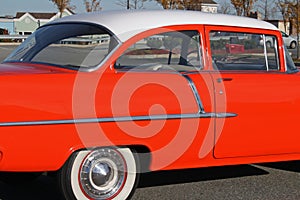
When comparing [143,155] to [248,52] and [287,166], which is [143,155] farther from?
[287,166]

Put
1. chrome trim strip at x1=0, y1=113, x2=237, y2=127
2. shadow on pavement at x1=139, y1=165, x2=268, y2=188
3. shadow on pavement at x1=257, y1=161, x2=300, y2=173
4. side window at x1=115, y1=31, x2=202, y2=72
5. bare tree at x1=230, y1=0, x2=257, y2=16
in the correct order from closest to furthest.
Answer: chrome trim strip at x1=0, y1=113, x2=237, y2=127, side window at x1=115, y1=31, x2=202, y2=72, shadow on pavement at x1=139, y1=165, x2=268, y2=188, shadow on pavement at x1=257, y1=161, x2=300, y2=173, bare tree at x1=230, y1=0, x2=257, y2=16

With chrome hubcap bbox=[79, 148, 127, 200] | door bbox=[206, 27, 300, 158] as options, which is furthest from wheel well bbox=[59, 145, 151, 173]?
door bbox=[206, 27, 300, 158]

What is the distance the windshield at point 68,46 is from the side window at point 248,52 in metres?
1.17

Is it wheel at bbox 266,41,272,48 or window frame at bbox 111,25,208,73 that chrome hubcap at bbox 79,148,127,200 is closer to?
window frame at bbox 111,25,208,73

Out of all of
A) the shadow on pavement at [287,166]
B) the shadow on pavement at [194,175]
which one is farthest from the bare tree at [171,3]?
the shadow on pavement at [194,175]

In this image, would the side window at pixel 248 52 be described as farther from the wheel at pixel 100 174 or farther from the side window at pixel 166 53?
the wheel at pixel 100 174

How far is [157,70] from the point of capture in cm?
444

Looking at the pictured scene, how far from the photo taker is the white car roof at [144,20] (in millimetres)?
4367

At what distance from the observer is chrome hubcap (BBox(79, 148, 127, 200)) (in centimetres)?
413

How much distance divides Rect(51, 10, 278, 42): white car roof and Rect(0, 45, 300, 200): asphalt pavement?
4.81ft

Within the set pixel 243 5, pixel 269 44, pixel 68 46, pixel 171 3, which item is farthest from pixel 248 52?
pixel 171 3

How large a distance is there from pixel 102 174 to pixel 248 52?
79.0 inches

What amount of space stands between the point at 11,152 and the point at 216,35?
2140 millimetres

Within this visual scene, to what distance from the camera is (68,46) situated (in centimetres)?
460
